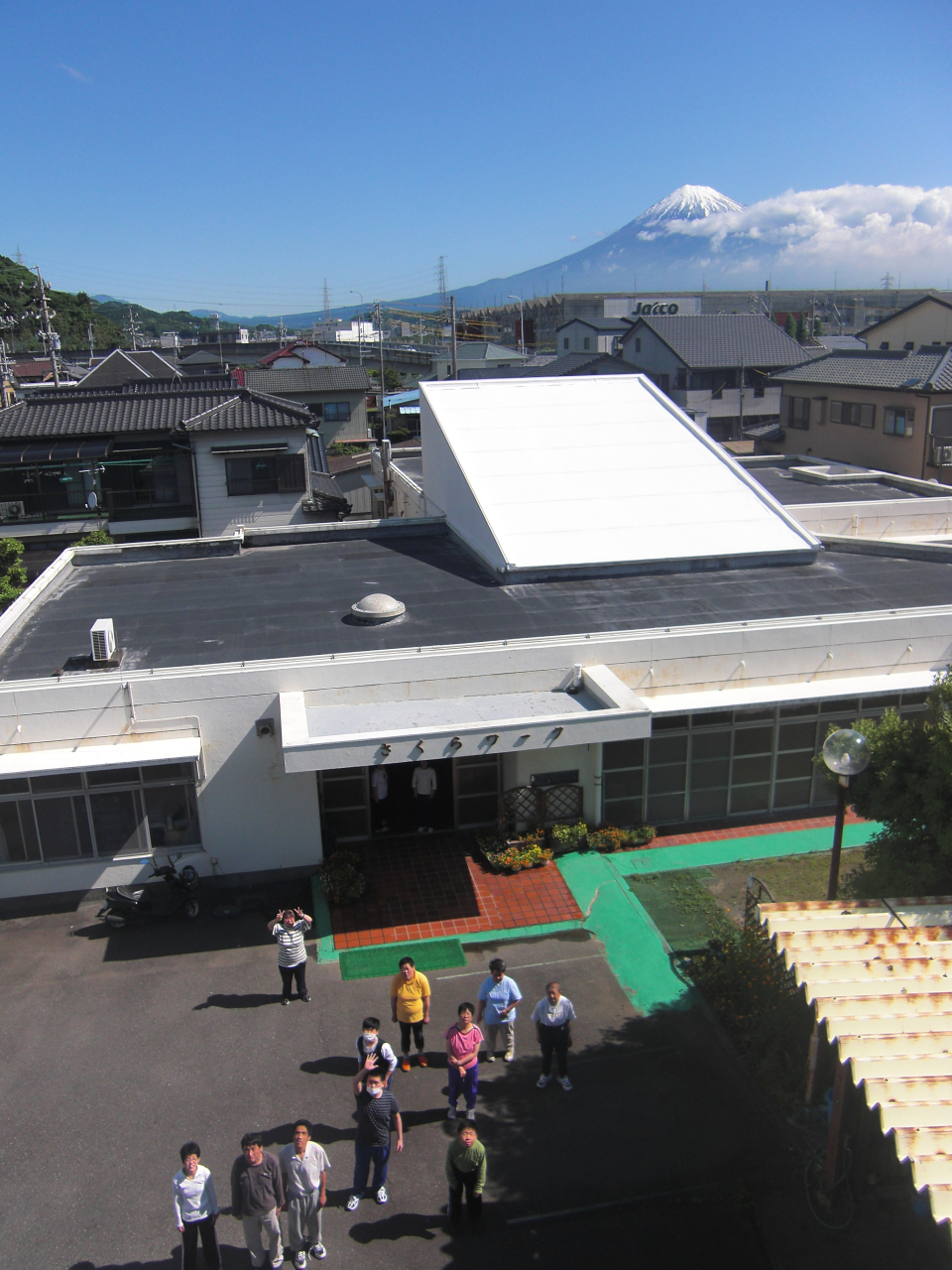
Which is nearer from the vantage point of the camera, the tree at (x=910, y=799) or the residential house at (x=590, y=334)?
the tree at (x=910, y=799)

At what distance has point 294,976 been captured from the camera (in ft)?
40.0

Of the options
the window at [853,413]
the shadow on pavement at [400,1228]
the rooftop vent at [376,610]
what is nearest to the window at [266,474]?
the rooftop vent at [376,610]

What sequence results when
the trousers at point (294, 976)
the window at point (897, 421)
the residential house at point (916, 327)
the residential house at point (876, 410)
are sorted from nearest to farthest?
the trousers at point (294, 976)
the residential house at point (876, 410)
the window at point (897, 421)
the residential house at point (916, 327)

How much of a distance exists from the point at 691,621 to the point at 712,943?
591 cm

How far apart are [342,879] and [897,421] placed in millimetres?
31768

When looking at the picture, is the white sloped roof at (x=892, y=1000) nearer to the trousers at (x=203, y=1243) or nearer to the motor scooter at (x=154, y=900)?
the trousers at (x=203, y=1243)

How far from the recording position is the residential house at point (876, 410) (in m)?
34.9

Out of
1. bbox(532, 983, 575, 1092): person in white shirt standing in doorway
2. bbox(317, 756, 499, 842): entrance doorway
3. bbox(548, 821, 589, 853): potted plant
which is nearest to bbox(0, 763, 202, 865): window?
bbox(317, 756, 499, 842): entrance doorway

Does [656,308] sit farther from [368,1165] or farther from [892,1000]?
[368,1165]

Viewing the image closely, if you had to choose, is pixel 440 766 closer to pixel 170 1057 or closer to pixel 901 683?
pixel 170 1057

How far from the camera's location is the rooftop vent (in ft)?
54.1

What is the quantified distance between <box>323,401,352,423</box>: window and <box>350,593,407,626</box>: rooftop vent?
4393 cm

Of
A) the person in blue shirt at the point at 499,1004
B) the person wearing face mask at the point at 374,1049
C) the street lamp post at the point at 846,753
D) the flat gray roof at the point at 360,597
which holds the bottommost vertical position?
the person in blue shirt at the point at 499,1004

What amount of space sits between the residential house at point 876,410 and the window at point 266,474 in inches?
926
